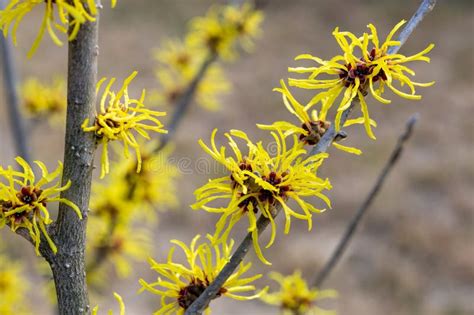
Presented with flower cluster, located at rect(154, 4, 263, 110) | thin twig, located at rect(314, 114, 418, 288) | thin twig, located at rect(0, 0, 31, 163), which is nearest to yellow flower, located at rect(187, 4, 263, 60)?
flower cluster, located at rect(154, 4, 263, 110)

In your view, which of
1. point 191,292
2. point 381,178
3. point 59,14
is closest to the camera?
point 59,14

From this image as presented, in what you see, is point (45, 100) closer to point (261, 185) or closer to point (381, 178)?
point (381, 178)

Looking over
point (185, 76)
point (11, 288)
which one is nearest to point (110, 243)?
point (11, 288)

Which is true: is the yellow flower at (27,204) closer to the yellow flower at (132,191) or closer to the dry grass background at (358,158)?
the yellow flower at (132,191)

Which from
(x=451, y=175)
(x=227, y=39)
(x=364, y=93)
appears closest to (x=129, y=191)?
(x=227, y=39)

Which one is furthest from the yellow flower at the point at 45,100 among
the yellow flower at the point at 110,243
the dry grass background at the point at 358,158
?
the dry grass background at the point at 358,158

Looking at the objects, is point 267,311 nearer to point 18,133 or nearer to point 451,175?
point 451,175
